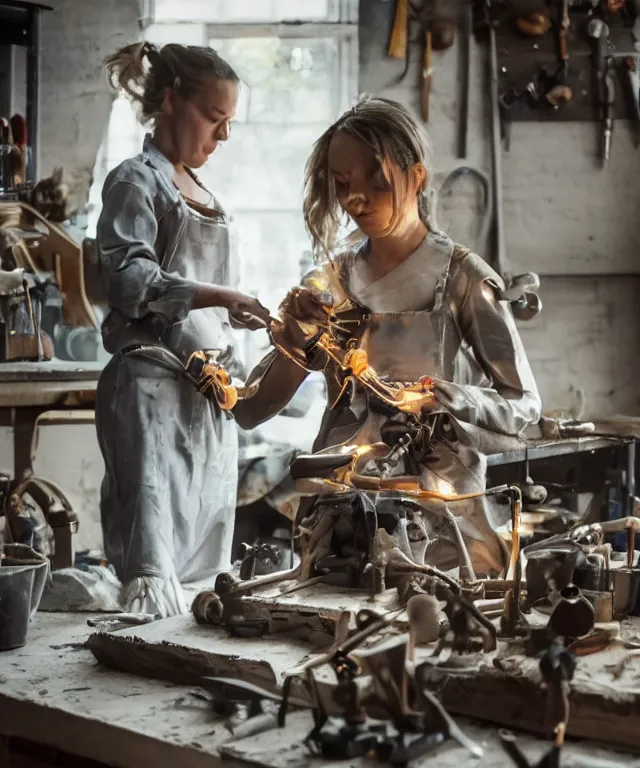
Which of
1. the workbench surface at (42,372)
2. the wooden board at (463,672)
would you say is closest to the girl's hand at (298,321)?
the wooden board at (463,672)

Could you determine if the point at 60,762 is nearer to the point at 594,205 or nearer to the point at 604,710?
the point at 604,710

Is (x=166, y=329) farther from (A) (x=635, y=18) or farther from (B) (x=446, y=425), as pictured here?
(A) (x=635, y=18)

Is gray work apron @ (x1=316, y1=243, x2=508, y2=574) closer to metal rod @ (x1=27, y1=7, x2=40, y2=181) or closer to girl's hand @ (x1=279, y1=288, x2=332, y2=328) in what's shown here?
girl's hand @ (x1=279, y1=288, x2=332, y2=328)

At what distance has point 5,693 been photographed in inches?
86.1

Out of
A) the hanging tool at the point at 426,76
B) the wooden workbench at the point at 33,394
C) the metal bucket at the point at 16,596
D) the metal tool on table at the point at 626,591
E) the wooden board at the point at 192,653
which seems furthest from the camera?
the hanging tool at the point at 426,76

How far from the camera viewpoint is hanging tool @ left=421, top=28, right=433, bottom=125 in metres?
5.66

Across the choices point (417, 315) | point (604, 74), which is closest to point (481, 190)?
point (604, 74)

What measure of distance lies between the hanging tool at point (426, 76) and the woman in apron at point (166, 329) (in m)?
2.55

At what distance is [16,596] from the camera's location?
2.51 m

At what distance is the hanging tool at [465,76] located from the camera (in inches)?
224

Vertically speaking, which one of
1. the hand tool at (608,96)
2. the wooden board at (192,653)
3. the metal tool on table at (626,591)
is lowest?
the wooden board at (192,653)

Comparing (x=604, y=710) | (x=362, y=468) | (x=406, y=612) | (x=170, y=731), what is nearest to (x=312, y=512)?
(x=362, y=468)

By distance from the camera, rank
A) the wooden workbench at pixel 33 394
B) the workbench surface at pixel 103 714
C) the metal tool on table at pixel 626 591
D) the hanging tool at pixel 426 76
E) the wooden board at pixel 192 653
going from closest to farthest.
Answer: the workbench surface at pixel 103 714
the wooden board at pixel 192 653
the metal tool on table at pixel 626 591
the wooden workbench at pixel 33 394
the hanging tool at pixel 426 76

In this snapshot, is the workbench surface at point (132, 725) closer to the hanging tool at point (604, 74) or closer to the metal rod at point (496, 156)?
the metal rod at point (496, 156)
